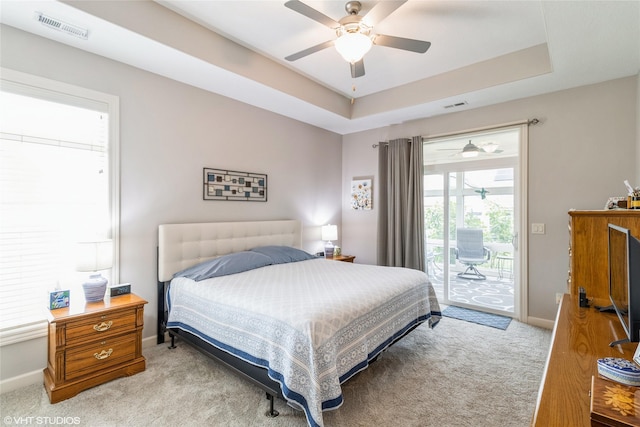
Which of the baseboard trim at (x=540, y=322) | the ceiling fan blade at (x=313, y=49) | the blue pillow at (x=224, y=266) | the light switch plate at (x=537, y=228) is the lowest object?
the baseboard trim at (x=540, y=322)

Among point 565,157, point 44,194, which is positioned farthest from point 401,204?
point 44,194

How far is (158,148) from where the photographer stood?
3.06m

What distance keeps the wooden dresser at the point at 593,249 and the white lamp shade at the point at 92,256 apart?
359 cm

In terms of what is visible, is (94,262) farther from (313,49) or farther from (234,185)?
(313,49)

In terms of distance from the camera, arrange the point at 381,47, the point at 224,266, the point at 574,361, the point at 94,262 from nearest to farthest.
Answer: the point at 574,361 < the point at 94,262 < the point at 224,266 < the point at 381,47

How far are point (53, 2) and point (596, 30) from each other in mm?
3874

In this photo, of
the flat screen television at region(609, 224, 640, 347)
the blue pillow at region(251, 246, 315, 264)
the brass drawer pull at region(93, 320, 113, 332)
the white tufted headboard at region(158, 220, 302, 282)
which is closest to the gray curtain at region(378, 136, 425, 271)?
the blue pillow at region(251, 246, 315, 264)

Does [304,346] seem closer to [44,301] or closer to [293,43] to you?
[44,301]

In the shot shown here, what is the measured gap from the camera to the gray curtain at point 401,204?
4.38 m

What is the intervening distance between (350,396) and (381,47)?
10.5 feet

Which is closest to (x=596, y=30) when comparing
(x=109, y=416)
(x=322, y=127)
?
(x=322, y=127)

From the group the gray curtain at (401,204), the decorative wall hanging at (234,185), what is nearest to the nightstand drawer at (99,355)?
the decorative wall hanging at (234,185)

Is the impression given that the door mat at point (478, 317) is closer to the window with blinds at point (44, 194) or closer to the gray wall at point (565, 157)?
the gray wall at point (565, 157)

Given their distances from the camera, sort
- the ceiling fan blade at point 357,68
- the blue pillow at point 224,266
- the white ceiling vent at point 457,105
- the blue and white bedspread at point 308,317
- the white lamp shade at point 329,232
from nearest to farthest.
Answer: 1. the blue and white bedspread at point 308,317
2. the ceiling fan blade at point 357,68
3. the blue pillow at point 224,266
4. the white ceiling vent at point 457,105
5. the white lamp shade at point 329,232
